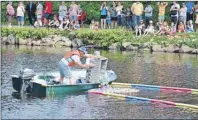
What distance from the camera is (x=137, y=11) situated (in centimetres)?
4309

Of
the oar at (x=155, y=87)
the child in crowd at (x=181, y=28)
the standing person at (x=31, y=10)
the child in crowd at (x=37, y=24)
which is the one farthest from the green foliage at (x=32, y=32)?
the oar at (x=155, y=87)

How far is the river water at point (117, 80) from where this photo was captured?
805 inches

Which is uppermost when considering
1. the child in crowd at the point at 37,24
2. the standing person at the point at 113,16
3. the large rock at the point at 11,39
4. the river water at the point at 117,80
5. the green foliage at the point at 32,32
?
the standing person at the point at 113,16

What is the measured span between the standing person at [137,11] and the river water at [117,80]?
412 centimetres

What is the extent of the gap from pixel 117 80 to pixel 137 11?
54.4 feet

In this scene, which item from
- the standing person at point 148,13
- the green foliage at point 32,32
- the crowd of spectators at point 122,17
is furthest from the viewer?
the green foliage at point 32,32

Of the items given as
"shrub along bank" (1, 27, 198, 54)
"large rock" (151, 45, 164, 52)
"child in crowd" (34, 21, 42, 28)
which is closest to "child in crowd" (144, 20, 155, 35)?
"shrub along bank" (1, 27, 198, 54)

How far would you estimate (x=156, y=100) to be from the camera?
2238cm

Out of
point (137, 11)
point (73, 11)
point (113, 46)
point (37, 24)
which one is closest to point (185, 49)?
point (113, 46)

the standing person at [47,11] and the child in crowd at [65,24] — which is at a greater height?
the standing person at [47,11]

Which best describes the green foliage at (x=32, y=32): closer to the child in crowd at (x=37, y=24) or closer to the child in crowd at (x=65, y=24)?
the child in crowd at (x=65, y=24)

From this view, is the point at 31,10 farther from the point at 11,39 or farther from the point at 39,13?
the point at 11,39

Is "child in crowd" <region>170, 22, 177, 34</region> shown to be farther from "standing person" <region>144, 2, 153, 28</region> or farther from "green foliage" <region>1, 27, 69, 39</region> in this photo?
"green foliage" <region>1, 27, 69, 39</region>

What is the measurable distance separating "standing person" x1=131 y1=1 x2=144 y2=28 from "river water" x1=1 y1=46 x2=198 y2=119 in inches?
162
